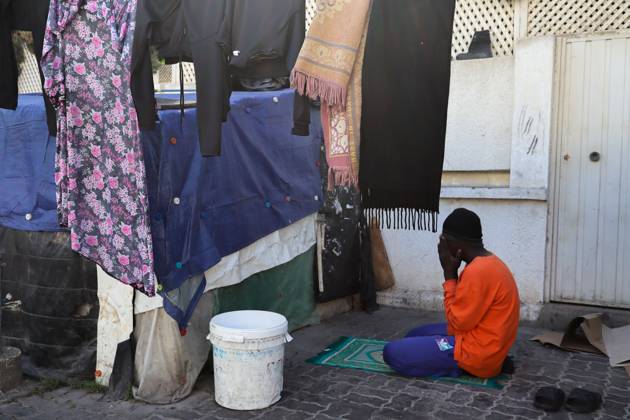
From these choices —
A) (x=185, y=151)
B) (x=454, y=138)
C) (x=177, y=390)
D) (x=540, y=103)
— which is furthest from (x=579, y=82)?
(x=177, y=390)

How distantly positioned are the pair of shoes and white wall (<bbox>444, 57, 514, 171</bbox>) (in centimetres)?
282

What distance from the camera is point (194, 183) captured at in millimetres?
4570

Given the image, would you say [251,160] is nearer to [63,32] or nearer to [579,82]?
[63,32]

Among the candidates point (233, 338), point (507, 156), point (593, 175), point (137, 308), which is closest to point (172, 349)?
point (137, 308)

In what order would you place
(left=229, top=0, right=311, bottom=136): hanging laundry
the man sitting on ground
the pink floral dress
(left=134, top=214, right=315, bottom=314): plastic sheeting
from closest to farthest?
(left=229, top=0, right=311, bottom=136): hanging laundry
the pink floral dress
the man sitting on ground
(left=134, top=214, right=315, bottom=314): plastic sheeting

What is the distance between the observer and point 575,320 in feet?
18.4

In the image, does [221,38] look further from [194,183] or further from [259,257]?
[259,257]

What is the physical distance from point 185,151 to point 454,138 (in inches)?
132

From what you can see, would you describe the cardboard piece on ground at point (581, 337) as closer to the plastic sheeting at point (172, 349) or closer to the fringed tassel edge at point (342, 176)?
the plastic sheeting at point (172, 349)

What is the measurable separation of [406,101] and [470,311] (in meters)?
1.88

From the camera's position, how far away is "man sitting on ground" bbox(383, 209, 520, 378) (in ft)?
14.7

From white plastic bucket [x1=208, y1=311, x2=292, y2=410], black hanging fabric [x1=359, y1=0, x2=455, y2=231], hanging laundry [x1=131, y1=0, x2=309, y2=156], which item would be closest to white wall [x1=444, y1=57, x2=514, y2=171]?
white plastic bucket [x1=208, y1=311, x2=292, y2=410]

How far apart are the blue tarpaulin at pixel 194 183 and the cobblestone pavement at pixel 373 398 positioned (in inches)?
27.9

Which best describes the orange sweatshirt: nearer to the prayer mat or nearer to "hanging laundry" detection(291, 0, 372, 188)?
the prayer mat
